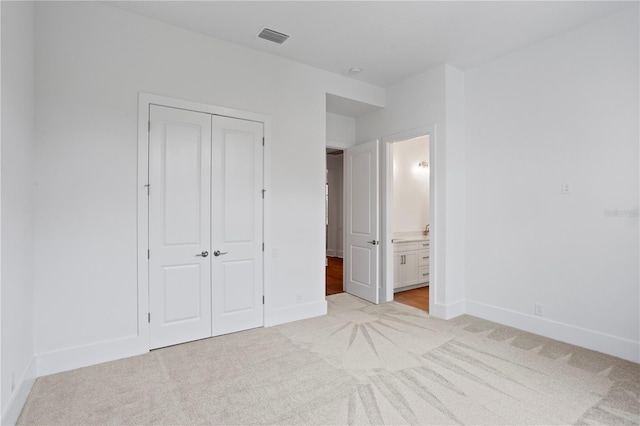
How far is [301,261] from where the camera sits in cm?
402

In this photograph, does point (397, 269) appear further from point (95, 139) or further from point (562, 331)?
point (95, 139)

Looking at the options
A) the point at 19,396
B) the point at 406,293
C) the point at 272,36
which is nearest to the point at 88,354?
the point at 19,396

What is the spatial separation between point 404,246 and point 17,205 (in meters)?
4.74

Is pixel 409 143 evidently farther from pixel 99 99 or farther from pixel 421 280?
pixel 99 99

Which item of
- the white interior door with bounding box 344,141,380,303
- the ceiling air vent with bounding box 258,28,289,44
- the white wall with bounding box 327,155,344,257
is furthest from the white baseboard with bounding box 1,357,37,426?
the white wall with bounding box 327,155,344,257

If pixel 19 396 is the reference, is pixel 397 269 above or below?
above

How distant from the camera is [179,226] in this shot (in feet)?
10.5

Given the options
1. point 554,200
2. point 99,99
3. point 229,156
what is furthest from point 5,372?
point 554,200

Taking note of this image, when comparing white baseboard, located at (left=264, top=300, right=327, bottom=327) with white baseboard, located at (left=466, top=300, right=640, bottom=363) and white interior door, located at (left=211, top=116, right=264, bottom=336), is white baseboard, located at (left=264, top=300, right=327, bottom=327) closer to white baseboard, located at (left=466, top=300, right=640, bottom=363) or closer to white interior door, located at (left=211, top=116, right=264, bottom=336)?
white interior door, located at (left=211, top=116, right=264, bottom=336)

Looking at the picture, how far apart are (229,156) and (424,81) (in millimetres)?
2732

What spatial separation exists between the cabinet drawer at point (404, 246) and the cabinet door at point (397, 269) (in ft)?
0.30

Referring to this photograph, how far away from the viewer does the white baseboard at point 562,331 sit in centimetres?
288

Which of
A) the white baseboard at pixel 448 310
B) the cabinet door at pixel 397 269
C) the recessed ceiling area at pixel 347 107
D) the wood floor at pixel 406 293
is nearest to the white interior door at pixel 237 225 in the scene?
Result: the recessed ceiling area at pixel 347 107

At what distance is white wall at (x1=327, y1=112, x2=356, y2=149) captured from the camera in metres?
5.13
